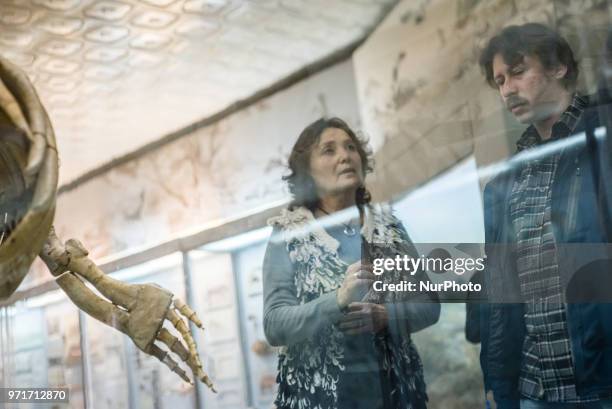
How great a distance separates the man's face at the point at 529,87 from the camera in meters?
2.45

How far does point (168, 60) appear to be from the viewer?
255 cm

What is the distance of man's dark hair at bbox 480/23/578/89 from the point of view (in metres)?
2.46

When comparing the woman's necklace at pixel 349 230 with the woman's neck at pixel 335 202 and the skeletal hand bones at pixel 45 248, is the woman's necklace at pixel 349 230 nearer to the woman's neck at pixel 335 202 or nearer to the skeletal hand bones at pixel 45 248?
the woman's neck at pixel 335 202

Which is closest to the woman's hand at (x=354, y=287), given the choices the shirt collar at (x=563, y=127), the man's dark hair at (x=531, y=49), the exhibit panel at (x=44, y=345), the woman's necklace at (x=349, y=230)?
the woman's necklace at (x=349, y=230)

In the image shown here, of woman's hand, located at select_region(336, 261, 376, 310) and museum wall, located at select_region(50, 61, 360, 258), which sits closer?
woman's hand, located at select_region(336, 261, 376, 310)

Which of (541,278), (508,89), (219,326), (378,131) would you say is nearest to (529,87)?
(508,89)

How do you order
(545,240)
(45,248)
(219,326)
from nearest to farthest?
(45,248) < (545,240) < (219,326)

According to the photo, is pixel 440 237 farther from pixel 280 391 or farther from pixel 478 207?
pixel 280 391

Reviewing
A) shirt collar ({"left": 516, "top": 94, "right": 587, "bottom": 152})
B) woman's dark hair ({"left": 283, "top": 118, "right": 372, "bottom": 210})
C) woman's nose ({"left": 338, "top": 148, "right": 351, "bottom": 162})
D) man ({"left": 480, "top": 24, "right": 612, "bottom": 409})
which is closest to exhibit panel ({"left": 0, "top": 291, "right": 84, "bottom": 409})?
woman's dark hair ({"left": 283, "top": 118, "right": 372, "bottom": 210})

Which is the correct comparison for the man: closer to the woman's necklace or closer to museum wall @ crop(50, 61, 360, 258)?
the woman's necklace

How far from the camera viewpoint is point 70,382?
2471 millimetres

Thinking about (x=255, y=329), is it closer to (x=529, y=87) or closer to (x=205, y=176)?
(x=205, y=176)

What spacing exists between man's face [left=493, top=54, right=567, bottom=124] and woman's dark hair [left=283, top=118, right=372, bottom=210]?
44 cm

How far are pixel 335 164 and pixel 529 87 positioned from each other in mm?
606
